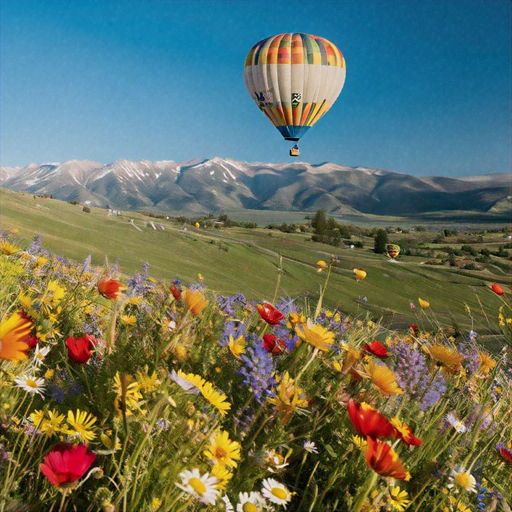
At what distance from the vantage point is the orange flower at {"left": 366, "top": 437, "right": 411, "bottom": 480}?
3.84 feet

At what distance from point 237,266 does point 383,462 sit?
21665 millimetres

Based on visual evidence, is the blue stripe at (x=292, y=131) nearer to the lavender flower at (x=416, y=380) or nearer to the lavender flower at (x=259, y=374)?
the lavender flower at (x=416, y=380)

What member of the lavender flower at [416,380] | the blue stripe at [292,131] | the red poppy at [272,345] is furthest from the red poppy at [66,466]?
the blue stripe at [292,131]

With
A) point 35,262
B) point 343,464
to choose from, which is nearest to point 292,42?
point 35,262

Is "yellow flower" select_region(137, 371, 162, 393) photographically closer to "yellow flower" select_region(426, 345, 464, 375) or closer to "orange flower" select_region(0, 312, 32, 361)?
"orange flower" select_region(0, 312, 32, 361)

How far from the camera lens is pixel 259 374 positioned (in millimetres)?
1686

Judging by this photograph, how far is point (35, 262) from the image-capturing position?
4012 millimetres

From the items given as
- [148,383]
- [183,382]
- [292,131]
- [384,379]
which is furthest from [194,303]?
[292,131]

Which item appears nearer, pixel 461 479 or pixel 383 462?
pixel 383 462

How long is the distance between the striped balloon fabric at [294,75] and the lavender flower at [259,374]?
30939 mm

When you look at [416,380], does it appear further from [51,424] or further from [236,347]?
[51,424]

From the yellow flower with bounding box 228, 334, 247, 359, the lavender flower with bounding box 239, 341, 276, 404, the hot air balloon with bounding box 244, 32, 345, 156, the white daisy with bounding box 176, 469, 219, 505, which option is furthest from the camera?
the hot air balloon with bounding box 244, 32, 345, 156

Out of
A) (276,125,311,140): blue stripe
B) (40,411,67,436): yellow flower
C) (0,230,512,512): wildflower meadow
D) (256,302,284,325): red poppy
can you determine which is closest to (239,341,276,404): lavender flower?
(0,230,512,512): wildflower meadow

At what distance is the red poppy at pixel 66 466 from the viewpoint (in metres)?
1.08
